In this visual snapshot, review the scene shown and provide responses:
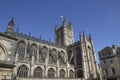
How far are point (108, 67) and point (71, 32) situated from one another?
25195mm

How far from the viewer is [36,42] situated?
3522 cm

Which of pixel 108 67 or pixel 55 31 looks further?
pixel 55 31

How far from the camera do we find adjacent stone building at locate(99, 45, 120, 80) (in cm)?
3616

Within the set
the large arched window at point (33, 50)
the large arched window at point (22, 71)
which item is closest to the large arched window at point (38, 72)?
the large arched window at point (22, 71)

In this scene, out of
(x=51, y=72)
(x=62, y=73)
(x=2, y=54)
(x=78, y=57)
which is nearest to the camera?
(x=2, y=54)

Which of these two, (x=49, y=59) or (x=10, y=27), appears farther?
(x=49, y=59)

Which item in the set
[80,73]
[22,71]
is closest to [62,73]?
[80,73]

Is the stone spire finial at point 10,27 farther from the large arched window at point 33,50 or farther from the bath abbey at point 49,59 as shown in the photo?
the large arched window at point 33,50

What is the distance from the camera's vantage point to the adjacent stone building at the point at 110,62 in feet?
119

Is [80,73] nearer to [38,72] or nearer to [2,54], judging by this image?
[38,72]

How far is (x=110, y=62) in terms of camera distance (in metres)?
38.3

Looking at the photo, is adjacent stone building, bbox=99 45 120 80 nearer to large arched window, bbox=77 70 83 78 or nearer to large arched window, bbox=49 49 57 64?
large arched window, bbox=77 70 83 78

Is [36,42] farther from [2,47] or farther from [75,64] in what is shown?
[2,47]

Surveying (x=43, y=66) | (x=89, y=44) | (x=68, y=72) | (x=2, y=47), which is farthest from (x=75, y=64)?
(x=2, y=47)
